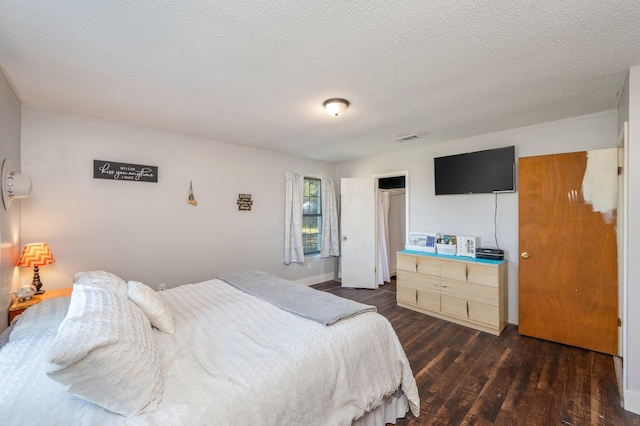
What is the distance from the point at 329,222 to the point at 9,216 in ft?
13.4

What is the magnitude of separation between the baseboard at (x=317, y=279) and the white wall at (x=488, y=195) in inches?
76.5

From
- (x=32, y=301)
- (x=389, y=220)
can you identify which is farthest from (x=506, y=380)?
(x=32, y=301)

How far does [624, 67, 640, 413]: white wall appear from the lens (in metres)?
1.86

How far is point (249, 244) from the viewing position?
167 inches

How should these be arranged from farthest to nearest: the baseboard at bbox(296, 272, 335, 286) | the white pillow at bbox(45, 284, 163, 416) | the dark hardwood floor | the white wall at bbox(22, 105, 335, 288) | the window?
the window, the baseboard at bbox(296, 272, 335, 286), the white wall at bbox(22, 105, 335, 288), the dark hardwood floor, the white pillow at bbox(45, 284, 163, 416)

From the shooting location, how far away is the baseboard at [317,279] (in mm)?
4947

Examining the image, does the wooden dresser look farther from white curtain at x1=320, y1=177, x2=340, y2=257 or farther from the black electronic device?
white curtain at x1=320, y1=177, x2=340, y2=257

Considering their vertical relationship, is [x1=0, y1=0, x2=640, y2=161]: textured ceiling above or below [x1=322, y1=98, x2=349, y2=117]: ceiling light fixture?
above

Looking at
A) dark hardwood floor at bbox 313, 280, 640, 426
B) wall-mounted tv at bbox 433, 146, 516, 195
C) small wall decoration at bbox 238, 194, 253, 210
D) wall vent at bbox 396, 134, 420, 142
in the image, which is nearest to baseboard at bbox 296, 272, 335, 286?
small wall decoration at bbox 238, 194, 253, 210

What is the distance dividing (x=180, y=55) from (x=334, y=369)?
218cm

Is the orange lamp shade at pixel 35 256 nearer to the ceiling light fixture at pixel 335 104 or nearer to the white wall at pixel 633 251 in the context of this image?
the ceiling light fixture at pixel 335 104

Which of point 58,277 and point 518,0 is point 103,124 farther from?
point 518,0

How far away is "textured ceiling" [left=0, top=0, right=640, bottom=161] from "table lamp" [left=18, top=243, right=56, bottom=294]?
1.38 metres

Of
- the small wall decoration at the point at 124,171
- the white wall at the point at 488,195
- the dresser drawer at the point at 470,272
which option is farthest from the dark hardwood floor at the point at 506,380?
the small wall decoration at the point at 124,171
